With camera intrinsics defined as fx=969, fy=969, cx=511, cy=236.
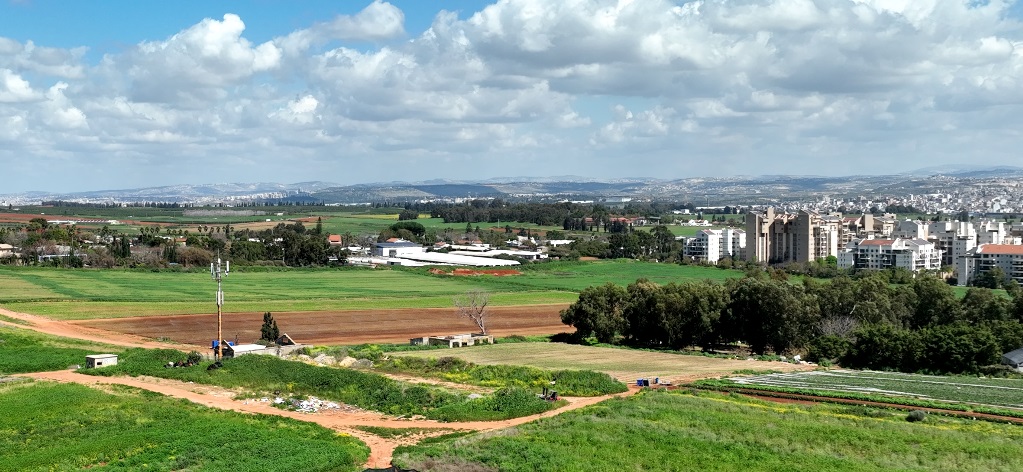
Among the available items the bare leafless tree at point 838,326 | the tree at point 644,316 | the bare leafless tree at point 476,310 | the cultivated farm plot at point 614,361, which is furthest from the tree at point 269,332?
the bare leafless tree at point 838,326

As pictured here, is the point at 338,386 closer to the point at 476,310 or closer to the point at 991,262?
the point at 476,310

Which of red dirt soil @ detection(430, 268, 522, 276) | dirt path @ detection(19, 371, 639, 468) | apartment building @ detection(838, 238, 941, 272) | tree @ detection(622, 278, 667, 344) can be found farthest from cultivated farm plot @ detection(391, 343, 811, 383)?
apartment building @ detection(838, 238, 941, 272)

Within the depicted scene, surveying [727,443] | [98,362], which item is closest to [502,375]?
[727,443]

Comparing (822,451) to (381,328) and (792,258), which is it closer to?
(381,328)

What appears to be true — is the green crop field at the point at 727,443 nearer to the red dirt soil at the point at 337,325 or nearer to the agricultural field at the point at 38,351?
the agricultural field at the point at 38,351

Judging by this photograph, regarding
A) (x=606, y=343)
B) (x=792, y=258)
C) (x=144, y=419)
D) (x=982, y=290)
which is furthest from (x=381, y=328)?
(x=792, y=258)

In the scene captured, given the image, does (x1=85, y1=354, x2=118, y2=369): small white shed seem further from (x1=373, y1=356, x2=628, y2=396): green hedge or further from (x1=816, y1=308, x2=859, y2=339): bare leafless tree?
(x1=816, y1=308, x2=859, y2=339): bare leafless tree
